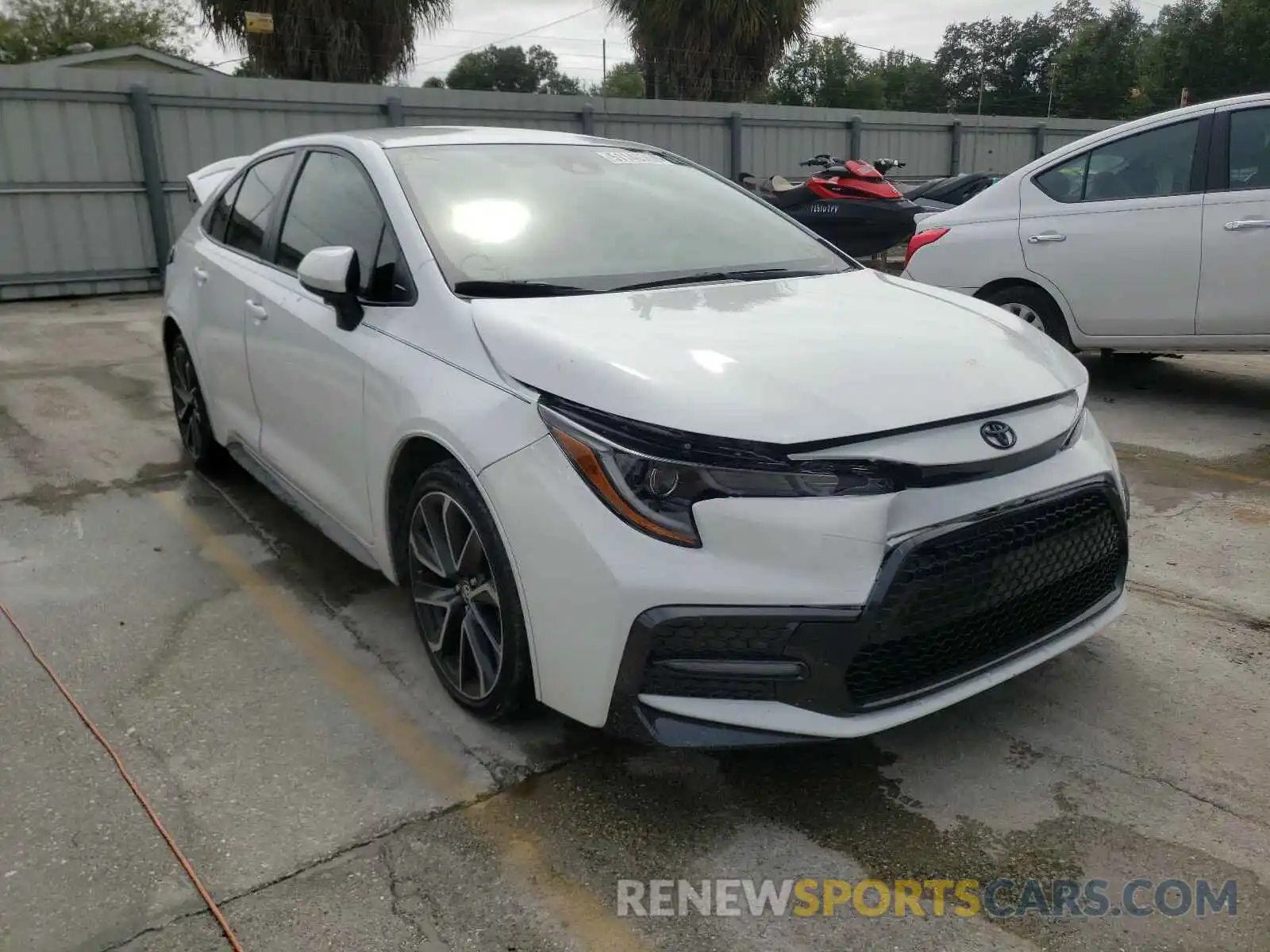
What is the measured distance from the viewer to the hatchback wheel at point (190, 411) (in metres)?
4.91

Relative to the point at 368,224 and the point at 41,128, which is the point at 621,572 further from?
the point at 41,128

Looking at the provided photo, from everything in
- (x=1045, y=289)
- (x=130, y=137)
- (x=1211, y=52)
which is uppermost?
(x=1211, y=52)

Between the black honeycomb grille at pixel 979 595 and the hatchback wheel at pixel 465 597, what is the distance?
2.78 ft

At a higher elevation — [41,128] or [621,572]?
[41,128]

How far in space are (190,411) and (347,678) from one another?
2.45 meters

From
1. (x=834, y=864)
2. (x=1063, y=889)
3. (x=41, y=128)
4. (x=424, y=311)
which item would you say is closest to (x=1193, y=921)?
(x=1063, y=889)

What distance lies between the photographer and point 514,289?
294cm

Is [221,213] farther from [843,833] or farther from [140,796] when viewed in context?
[843,833]

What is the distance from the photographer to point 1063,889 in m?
2.22

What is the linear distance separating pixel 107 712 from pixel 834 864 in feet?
6.74

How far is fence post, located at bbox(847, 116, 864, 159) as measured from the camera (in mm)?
17062

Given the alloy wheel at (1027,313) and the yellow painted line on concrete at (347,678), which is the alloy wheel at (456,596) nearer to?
the yellow painted line on concrete at (347,678)

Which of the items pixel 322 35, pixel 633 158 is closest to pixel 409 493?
pixel 633 158

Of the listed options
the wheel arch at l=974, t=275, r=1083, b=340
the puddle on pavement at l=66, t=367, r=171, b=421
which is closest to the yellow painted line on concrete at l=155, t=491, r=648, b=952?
the puddle on pavement at l=66, t=367, r=171, b=421
